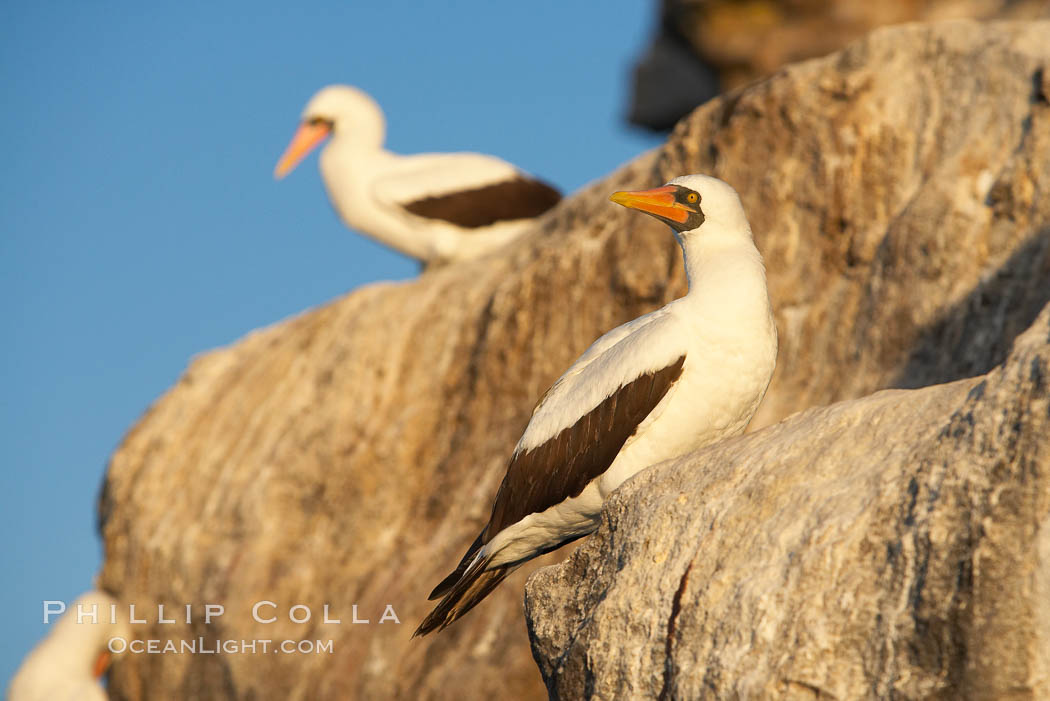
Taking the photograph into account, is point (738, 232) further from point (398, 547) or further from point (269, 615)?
point (269, 615)


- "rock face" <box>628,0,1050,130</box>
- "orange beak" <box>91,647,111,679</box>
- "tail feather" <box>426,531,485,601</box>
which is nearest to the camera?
"tail feather" <box>426,531,485,601</box>

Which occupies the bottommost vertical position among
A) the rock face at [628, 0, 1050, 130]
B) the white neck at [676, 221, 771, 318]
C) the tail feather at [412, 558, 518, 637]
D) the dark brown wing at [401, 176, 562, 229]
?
the tail feather at [412, 558, 518, 637]

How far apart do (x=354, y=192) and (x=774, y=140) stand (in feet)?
20.7

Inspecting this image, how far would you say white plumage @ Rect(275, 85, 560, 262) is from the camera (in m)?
13.3

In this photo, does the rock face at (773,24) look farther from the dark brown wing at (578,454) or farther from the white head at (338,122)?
the dark brown wing at (578,454)

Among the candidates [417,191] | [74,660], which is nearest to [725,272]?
[417,191]

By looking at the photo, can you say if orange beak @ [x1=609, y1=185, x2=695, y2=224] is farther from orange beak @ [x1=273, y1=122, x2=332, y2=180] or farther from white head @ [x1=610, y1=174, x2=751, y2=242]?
orange beak @ [x1=273, y1=122, x2=332, y2=180]

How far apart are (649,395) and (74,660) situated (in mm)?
10447

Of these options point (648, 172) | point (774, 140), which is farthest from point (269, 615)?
point (774, 140)

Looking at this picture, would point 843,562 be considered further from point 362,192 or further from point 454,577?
point 362,192

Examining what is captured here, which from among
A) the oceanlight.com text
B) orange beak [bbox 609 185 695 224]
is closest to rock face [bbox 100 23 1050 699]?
the oceanlight.com text

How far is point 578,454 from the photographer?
5.50 m

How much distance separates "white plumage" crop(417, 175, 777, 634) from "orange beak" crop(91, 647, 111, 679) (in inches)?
361

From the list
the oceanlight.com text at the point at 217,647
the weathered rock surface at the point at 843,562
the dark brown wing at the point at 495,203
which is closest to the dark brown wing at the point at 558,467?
the weathered rock surface at the point at 843,562
